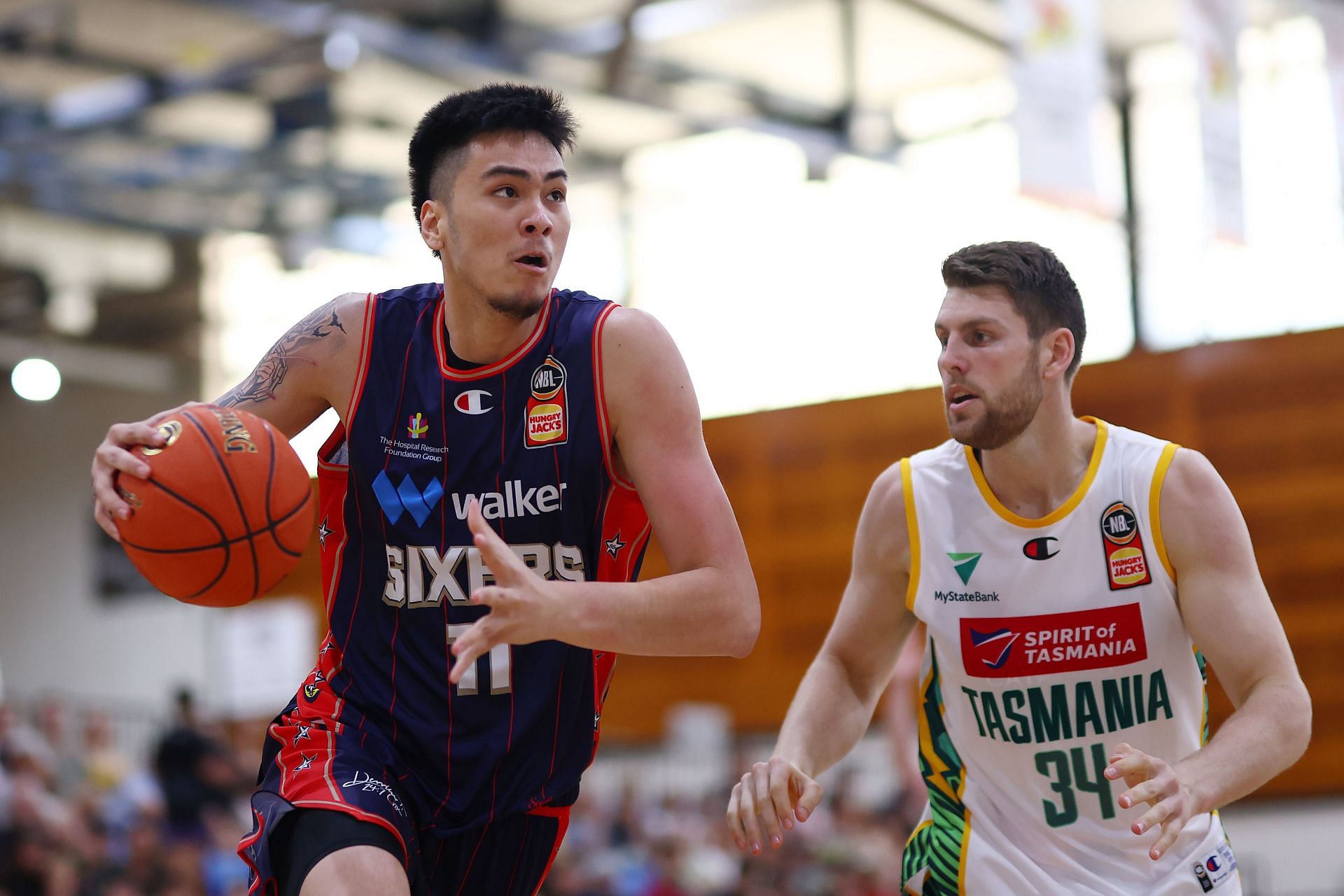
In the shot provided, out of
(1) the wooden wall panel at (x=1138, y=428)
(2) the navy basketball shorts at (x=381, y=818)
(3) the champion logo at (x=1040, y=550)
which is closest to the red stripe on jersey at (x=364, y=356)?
(2) the navy basketball shorts at (x=381, y=818)

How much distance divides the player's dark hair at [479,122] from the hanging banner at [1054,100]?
573 centimetres

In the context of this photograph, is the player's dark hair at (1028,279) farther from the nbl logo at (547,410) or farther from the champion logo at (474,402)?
the champion logo at (474,402)

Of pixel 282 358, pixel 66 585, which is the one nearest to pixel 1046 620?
pixel 282 358

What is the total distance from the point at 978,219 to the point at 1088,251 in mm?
1247

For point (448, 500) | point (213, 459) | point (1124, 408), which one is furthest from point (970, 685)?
point (1124, 408)

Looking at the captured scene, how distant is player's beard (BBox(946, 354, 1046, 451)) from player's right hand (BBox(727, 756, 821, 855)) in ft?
3.06

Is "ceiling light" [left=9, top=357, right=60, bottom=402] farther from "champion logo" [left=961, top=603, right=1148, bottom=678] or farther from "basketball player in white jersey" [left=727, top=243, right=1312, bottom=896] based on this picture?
"champion logo" [left=961, top=603, right=1148, bottom=678]

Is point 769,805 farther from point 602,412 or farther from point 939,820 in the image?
point 602,412

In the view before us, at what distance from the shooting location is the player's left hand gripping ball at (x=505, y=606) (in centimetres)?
264

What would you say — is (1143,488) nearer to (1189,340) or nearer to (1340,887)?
(1340,887)

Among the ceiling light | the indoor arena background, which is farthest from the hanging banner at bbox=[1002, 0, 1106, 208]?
the ceiling light

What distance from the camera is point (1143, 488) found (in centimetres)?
359

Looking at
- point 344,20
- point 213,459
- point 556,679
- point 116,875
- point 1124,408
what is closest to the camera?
point 213,459

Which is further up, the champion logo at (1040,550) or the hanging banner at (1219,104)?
the hanging banner at (1219,104)
